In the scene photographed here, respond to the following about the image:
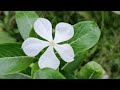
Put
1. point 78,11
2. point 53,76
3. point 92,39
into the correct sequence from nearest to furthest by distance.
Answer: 1. point 53,76
2. point 92,39
3. point 78,11

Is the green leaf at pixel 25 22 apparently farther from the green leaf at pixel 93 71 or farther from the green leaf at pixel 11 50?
the green leaf at pixel 93 71

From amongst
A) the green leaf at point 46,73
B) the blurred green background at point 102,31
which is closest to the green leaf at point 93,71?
the green leaf at point 46,73

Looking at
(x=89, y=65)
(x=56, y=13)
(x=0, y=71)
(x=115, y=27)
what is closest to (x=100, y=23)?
(x=115, y=27)

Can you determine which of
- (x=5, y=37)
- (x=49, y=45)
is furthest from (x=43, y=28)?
(x=5, y=37)
